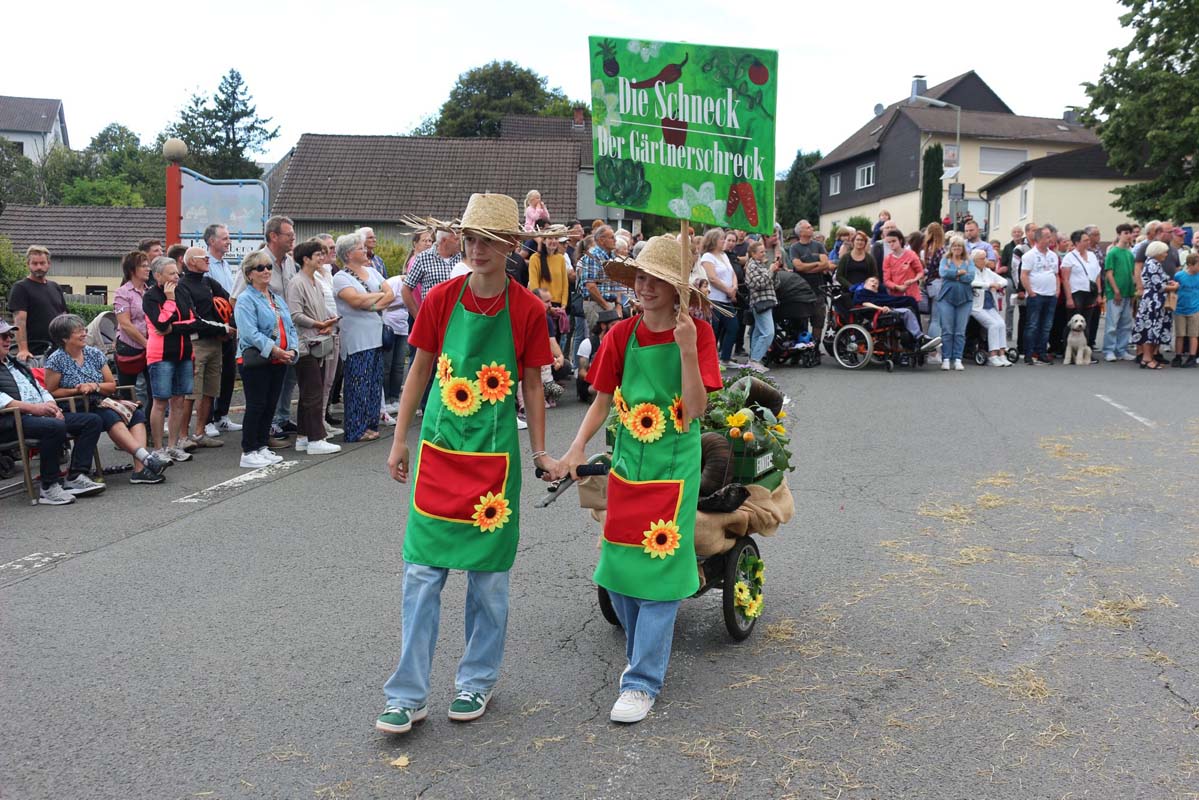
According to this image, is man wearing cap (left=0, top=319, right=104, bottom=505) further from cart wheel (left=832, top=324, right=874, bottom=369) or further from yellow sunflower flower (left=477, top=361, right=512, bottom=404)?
cart wheel (left=832, top=324, right=874, bottom=369)

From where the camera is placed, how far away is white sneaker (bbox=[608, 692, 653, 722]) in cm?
436

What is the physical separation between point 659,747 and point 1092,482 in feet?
19.5

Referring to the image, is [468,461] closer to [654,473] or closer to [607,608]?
[654,473]

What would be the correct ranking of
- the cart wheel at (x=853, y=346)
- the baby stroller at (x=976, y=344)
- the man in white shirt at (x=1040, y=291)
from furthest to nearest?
1. the man in white shirt at (x=1040, y=291)
2. the baby stroller at (x=976, y=344)
3. the cart wheel at (x=853, y=346)

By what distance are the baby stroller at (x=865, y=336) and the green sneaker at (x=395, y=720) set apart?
42.8 ft

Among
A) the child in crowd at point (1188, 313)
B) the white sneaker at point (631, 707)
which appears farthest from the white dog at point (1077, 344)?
the white sneaker at point (631, 707)

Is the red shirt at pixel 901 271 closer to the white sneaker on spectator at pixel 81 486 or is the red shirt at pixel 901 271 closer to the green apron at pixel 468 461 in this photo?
the white sneaker on spectator at pixel 81 486

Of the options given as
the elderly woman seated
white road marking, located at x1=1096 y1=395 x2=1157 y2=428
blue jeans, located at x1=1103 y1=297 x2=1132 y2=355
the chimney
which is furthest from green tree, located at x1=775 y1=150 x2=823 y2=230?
the elderly woman seated

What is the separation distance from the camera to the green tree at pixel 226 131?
84.4 metres

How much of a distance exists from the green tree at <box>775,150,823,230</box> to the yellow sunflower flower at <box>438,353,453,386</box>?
81129 mm

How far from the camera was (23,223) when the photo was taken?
6375cm

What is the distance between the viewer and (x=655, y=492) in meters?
4.49

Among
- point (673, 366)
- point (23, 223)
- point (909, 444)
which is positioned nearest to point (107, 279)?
Answer: point (23, 223)

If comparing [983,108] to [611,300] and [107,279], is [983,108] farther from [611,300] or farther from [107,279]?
[611,300]
